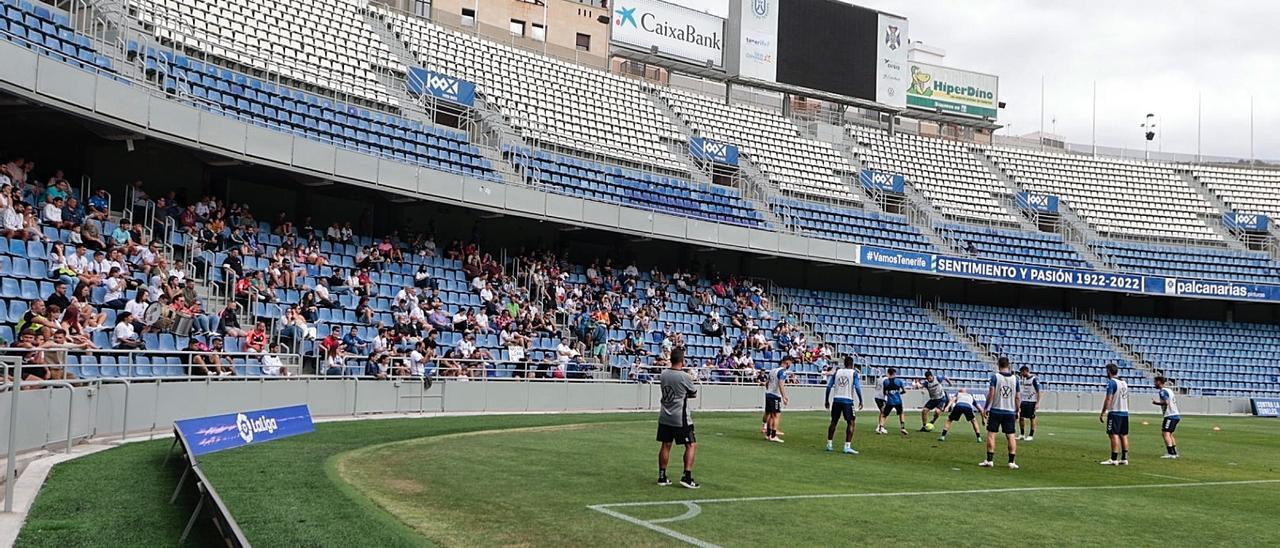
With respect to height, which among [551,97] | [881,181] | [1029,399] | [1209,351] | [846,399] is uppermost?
[551,97]

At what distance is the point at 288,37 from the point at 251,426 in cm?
2323

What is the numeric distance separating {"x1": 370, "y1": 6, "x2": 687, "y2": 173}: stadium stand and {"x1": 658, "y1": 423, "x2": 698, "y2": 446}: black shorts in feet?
91.9

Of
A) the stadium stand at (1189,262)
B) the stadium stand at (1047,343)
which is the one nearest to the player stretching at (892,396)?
the stadium stand at (1047,343)

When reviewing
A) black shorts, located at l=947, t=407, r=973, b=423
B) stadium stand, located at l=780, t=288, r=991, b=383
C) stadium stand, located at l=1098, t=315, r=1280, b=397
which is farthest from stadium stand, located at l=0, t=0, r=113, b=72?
stadium stand, located at l=1098, t=315, r=1280, b=397

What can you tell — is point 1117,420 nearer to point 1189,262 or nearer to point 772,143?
point 772,143

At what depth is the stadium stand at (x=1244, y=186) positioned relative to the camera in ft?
190

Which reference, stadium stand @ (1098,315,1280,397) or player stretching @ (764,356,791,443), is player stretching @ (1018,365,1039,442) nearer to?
player stretching @ (764,356,791,443)

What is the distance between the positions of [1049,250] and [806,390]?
19446mm

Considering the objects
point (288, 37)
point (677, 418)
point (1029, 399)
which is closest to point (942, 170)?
point (1029, 399)

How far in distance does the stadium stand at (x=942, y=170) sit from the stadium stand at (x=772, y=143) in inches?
122

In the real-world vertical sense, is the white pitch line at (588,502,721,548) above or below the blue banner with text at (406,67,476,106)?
below

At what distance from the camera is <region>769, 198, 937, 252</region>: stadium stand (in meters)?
46.1

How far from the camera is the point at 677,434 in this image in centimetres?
1386

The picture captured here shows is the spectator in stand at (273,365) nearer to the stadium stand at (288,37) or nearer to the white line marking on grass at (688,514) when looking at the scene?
the stadium stand at (288,37)
